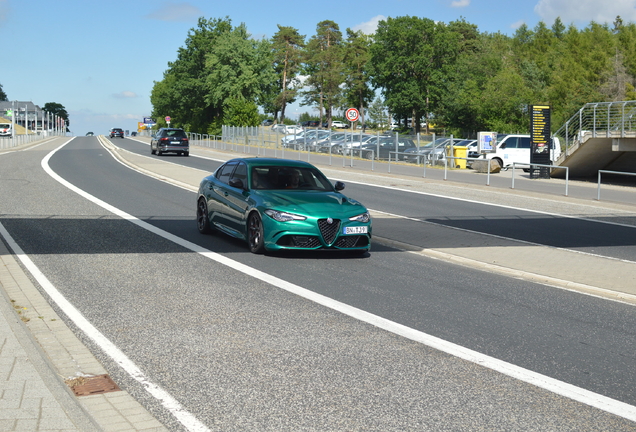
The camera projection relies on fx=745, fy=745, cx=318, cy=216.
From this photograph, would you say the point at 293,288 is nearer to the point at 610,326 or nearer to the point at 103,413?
the point at 610,326

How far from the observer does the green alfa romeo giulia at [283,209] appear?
10.5m

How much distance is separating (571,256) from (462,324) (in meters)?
5.32

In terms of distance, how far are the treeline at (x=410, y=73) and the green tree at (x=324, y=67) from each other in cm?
18

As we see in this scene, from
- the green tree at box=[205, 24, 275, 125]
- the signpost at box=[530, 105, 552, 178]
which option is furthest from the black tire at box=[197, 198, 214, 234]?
the green tree at box=[205, 24, 275, 125]

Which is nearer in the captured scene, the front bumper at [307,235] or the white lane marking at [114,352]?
the white lane marking at [114,352]

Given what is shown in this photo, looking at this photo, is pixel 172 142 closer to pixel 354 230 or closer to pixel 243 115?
pixel 243 115

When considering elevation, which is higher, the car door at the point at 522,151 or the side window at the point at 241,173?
the car door at the point at 522,151

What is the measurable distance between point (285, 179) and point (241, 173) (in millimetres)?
771

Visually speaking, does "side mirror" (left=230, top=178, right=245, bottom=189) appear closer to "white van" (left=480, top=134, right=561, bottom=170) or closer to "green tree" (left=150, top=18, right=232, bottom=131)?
"white van" (left=480, top=134, right=561, bottom=170)

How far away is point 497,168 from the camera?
114 feet

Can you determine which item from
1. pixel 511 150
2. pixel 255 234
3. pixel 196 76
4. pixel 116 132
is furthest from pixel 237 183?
pixel 116 132

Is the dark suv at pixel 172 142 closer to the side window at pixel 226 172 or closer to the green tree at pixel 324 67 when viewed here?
the side window at pixel 226 172

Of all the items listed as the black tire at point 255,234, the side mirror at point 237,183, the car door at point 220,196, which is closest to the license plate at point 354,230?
the black tire at point 255,234

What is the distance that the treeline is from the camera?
76.4 meters
